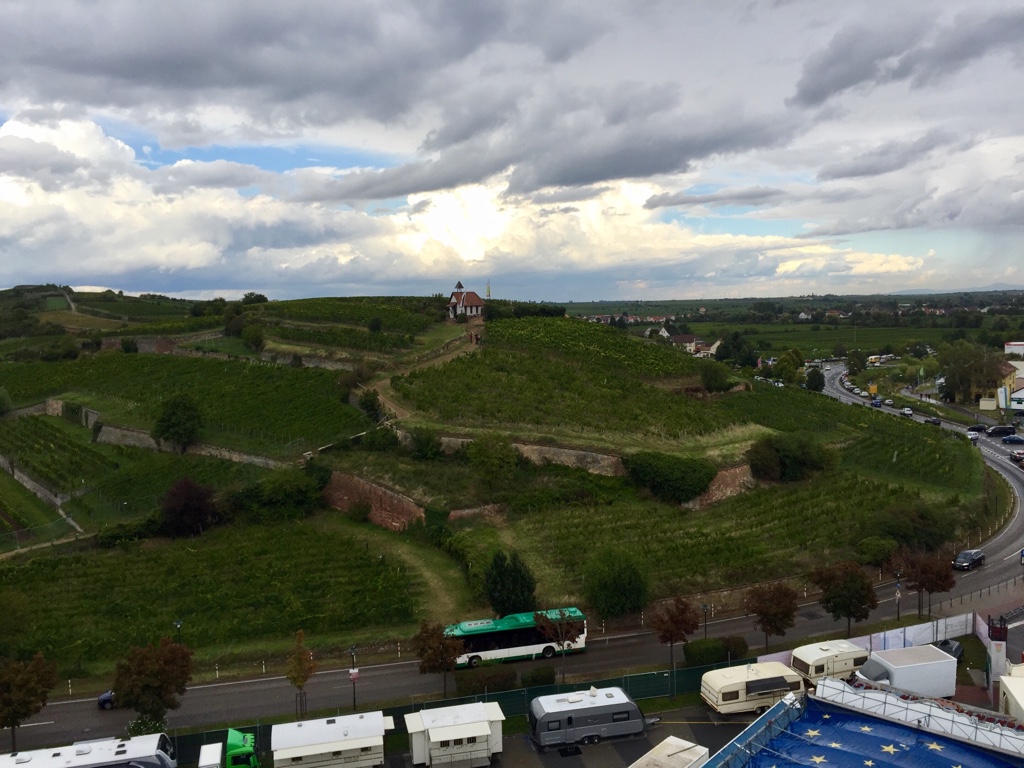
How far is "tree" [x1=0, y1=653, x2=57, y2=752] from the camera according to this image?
20.9 m

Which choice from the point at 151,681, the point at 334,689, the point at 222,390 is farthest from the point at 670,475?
the point at 222,390

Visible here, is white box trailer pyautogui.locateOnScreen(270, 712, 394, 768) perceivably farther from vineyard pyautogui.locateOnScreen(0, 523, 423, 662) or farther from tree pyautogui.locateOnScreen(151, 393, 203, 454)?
tree pyautogui.locateOnScreen(151, 393, 203, 454)

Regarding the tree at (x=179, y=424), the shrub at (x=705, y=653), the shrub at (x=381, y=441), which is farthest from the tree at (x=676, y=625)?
the tree at (x=179, y=424)

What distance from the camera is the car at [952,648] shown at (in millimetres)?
26234

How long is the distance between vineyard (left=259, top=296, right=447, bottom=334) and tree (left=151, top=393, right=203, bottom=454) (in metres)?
22.1

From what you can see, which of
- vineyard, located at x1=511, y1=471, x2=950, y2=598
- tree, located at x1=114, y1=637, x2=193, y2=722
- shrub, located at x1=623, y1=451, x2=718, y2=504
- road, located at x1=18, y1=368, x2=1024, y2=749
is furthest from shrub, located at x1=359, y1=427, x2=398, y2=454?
tree, located at x1=114, y1=637, x2=193, y2=722

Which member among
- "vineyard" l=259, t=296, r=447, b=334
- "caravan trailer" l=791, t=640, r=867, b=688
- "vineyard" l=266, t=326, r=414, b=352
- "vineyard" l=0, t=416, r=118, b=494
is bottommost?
"caravan trailer" l=791, t=640, r=867, b=688

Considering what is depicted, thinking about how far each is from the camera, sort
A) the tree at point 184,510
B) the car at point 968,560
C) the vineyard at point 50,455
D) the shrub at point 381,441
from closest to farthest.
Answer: the car at point 968,560 < the tree at point 184,510 < the shrub at point 381,441 < the vineyard at point 50,455

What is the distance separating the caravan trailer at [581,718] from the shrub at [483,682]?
1.88 metres

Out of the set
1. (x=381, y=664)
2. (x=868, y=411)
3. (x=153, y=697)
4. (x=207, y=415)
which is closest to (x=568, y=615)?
(x=381, y=664)

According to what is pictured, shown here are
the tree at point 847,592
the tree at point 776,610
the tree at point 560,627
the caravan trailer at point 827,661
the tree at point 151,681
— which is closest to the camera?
the tree at point 151,681

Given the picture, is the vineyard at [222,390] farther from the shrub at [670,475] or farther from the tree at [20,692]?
the tree at [20,692]

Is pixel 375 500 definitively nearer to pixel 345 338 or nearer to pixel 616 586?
pixel 616 586

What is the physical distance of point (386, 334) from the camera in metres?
65.5
